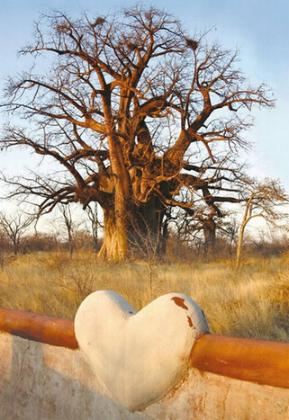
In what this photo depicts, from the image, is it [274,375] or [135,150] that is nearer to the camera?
[274,375]

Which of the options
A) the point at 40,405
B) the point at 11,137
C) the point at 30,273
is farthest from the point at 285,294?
the point at 11,137

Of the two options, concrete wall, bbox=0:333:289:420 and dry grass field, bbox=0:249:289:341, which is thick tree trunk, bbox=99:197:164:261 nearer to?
dry grass field, bbox=0:249:289:341

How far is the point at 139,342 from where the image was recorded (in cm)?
234

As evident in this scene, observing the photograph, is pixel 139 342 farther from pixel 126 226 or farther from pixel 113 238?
pixel 113 238

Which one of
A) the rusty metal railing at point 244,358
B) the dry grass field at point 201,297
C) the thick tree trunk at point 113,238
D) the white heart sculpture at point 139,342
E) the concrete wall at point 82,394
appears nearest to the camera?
the rusty metal railing at point 244,358

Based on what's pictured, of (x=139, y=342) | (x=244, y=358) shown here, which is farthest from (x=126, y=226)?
(x=244, y=358)

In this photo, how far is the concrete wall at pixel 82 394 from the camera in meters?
1.98

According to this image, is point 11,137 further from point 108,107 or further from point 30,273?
point 30,273

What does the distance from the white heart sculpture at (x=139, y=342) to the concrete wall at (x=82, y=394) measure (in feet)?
0.22

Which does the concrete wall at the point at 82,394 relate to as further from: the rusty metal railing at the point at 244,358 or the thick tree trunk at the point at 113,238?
the thick tree trunk at the point at 113,238

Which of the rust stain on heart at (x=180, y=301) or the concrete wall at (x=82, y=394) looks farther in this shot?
the rust stain on heart at (x=180, y=301)

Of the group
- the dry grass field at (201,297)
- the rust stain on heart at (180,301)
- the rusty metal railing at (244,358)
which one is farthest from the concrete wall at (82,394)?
the dry grass field at (201,297)

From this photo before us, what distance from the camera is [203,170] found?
58.7 feet

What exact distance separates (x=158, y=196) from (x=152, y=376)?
1629 centimetres
